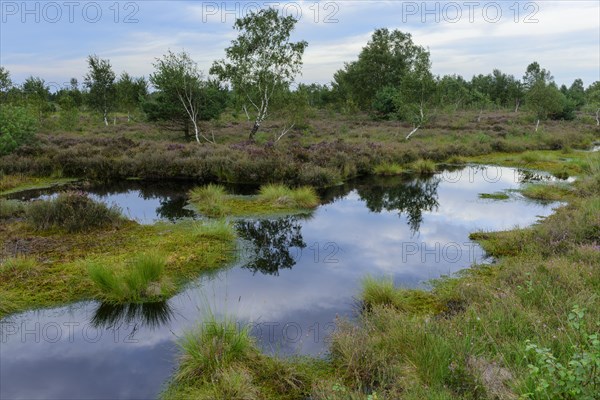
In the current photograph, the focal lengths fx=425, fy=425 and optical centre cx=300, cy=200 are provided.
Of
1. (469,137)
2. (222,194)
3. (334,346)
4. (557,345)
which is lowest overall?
(334,346)

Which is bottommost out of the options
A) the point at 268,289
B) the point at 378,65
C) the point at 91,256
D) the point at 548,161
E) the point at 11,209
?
the point at 268,289

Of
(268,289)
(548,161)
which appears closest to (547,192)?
(548,161)

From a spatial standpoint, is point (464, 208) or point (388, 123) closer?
point (464, 208)

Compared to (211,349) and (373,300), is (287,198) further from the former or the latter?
(211,349)

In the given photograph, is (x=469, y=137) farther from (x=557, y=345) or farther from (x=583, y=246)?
(x=557, y=345)

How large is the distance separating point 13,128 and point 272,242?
17.6 m

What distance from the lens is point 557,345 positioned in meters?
5.06

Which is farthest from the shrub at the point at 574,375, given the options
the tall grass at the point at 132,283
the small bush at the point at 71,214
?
the small bush at the point at 71,214

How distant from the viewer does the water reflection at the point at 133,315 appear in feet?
23.9

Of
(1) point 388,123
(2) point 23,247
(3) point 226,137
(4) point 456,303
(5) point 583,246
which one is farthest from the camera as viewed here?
(1) point 388,123

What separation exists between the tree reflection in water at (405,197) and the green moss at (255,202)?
272 cm

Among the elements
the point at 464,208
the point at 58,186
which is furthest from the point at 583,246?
the point at 58,186

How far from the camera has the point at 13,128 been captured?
21.7m

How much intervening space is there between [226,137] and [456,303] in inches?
1109
